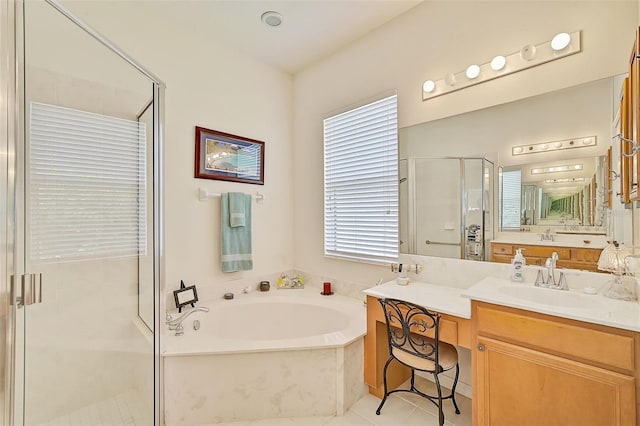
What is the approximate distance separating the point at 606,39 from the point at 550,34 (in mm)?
263

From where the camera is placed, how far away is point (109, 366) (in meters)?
1.78

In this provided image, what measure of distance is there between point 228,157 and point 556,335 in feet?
8.49

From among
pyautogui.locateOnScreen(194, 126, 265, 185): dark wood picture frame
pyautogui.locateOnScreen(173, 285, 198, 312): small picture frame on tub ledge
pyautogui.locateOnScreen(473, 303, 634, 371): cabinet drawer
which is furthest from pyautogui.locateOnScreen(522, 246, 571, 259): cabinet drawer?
pyautogui.locateOnScreen(173, 285, 198, 312): small picture frame on tub ledge

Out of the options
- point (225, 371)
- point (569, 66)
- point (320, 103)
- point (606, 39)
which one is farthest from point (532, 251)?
point (320, 103)

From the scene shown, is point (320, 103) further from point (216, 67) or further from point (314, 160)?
point (216, 67)

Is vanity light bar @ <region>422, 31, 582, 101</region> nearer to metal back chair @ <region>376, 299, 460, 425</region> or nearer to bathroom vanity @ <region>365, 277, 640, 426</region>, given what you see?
bathroom vanity @ <region>365, 277, 640, 426</region>

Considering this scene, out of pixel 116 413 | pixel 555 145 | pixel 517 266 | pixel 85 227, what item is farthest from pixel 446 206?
pixel 116 413

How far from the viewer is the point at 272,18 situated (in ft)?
7.56

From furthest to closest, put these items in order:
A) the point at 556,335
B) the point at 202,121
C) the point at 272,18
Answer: the point at 202,121 → the point at 272,18 → the point at 556,335

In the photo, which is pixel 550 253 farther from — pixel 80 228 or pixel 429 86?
pixel 80 228

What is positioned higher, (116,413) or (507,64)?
(507,64)

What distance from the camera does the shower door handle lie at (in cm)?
114

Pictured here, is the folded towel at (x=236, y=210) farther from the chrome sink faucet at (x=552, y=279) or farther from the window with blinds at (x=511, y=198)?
Result: the chrome sink faucet at (x=552, y=279)

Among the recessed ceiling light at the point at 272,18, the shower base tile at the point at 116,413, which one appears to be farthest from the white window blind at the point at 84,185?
the recessed ceiling light at the point at 272,18
